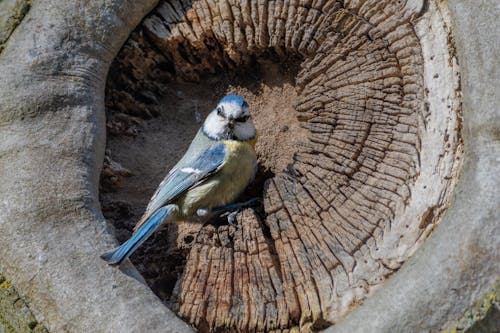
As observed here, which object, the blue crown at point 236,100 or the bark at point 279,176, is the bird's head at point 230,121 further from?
the bark at point 279,176

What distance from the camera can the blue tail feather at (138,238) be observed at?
2.34m

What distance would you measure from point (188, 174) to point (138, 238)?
2.23 ft

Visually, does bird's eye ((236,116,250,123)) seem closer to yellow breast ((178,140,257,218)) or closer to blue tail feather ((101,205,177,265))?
yellow breast ((178,140,257,218))

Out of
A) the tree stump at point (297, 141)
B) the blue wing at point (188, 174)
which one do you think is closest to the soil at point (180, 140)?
the tree stump at point (297, 141)

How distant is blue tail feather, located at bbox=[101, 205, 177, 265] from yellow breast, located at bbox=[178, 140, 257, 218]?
146 millimetres

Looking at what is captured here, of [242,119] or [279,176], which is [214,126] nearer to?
[242,119]

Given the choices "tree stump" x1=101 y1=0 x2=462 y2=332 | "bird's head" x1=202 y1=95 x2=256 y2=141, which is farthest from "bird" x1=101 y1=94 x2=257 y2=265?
"tree stump" x1=101 y1=0 x2=462 y2=332

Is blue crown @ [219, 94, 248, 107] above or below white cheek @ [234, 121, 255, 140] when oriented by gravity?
above

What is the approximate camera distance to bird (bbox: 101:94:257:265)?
3.19 m

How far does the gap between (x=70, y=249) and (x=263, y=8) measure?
4.98 feet

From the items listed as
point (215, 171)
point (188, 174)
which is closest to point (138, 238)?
point (188, 174)

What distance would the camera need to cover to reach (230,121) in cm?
327

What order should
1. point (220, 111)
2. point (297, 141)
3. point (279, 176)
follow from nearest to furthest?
point (279, 176)
point (297, 141)
point (220, 111)

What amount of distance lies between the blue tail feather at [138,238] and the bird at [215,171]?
12 cm
